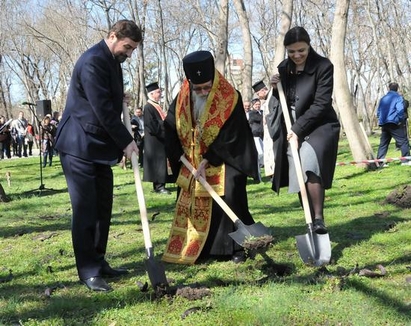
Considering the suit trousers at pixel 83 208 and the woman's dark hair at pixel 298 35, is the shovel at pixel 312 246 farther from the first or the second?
the suit trousers at pixel 83 208

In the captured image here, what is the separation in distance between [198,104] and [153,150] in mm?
A: 4216

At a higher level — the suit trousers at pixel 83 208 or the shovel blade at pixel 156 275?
the suit trousers at pixel 83 208

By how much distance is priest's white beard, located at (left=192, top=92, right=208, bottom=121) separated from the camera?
514 centimetres

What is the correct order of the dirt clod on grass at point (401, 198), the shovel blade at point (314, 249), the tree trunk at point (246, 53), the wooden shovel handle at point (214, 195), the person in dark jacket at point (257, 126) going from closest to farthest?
the shovel blade at point (314, 249), the wooden shovel handle at point (214, 195), the dirt clod on grass at point (401, 198), the person in dark jacket at point (257, 126), the tree trunk at point (246, 53)

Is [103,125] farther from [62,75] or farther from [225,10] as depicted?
[62,75]

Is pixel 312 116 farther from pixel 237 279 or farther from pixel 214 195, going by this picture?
pixel 237 279

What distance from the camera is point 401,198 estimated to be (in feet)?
23.3

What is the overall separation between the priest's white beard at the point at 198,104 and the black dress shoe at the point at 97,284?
1761 mm

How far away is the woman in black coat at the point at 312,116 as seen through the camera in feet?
16.3

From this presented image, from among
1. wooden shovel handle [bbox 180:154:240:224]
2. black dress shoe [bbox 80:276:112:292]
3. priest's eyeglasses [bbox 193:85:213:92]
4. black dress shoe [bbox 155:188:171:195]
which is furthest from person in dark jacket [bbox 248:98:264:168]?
black dress shoe [bbox 80:276:112:292]

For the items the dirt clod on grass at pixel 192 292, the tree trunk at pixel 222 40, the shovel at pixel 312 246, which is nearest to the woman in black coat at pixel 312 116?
the shovel at pixel 312 246

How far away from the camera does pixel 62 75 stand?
45.9 meters

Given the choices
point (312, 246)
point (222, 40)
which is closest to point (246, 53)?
point (222, 40)

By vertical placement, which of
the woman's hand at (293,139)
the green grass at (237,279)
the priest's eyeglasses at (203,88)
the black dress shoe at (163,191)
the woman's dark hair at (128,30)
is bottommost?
the green grass at (237,279)
